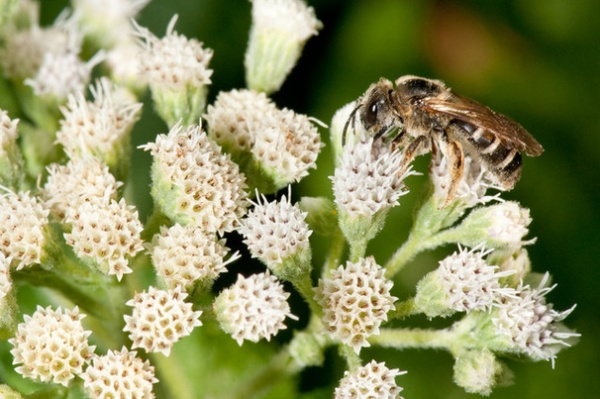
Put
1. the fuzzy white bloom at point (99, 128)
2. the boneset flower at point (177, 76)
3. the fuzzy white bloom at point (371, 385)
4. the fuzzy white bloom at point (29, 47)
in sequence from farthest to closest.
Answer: the fuzzy white bloom at point (29, 47), the boneset flower at point (177, 76), the fuzzy white bloom at point (99, 128), the fuzzy white bloom at point (371, 385)

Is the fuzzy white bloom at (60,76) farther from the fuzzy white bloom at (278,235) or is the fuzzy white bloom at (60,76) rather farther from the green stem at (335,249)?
the green stem at (335,249)

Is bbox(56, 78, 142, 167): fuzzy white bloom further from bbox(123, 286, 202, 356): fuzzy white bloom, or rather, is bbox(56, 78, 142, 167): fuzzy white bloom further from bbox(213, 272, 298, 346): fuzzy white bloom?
bbox(213, 272, 298, 346): fuzzy white bloom

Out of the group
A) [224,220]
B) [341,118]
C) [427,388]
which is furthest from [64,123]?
[427,388]

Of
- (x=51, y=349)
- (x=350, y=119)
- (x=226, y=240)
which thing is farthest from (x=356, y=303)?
(x=51, y=349)

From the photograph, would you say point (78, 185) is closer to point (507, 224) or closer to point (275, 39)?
point (275, 39)

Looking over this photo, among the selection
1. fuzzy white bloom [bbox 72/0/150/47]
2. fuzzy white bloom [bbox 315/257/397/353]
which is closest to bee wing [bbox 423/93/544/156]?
fuzzy white bloom [bbox 315/257/397/353]

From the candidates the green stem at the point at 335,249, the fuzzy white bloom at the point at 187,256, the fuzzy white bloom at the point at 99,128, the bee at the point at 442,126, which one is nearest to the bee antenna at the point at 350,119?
the bee at the point at 442,126
